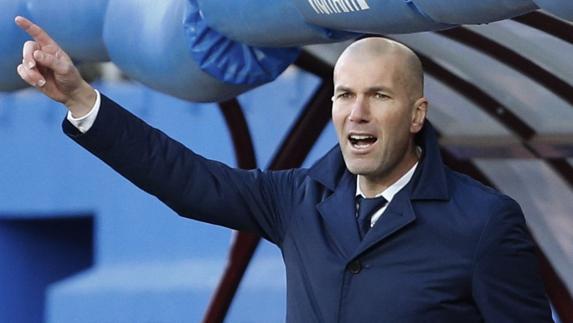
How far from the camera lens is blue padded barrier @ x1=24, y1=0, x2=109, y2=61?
3.95 m

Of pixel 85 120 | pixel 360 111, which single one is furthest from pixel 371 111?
pixel 85 120

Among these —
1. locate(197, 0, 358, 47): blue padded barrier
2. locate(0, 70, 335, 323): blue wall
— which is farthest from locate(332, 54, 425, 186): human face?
locate(0, 70, 335, 323): blue wall

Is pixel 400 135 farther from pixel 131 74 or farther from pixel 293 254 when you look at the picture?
pixel 131 74

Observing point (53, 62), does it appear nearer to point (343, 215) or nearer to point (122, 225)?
point (343, 215)

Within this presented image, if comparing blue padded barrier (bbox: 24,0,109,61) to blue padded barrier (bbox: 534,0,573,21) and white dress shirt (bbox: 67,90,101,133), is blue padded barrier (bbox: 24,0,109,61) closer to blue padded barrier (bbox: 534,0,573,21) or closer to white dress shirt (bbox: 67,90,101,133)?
white dress shirt (bbox: 67,90,101,133)

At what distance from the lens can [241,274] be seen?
5648 mm

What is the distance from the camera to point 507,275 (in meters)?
2.48

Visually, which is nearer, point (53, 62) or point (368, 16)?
point (53, 62)

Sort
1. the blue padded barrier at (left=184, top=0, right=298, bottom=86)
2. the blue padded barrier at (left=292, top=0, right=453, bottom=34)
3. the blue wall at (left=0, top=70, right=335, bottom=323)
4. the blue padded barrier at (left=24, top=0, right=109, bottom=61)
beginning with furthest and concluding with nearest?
the blue wall at (left=0, top=70, right=335, bottom=323) → the blue padded barrier at (left=24, top=0, right=109, bottom=61) → the blue padded barrier at (left=184, top=0, right=298, bottom=86) → the blue padded barrier at (left=292, top=0, right=453, bottom=34)

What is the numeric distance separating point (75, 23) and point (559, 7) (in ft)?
6.29

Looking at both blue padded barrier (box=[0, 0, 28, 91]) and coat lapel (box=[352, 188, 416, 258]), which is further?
blue padded barrier (box=[0, 0, 28, 91])

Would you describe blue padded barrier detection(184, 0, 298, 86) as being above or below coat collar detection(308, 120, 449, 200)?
below

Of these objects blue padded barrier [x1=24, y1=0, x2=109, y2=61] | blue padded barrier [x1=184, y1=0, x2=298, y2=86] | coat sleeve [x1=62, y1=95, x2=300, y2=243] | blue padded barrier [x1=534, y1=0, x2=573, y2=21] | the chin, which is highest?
blue padded barrier [x1=534, y1=0, x2=573, y2=21]

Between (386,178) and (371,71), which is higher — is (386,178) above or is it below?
below
